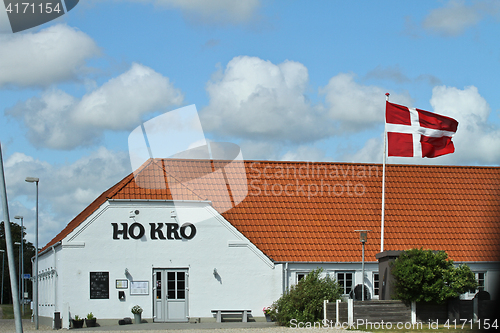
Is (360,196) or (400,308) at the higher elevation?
(360,196)

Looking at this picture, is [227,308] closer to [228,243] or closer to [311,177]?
[228,243]

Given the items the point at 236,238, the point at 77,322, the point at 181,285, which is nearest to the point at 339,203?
the point at 236,238

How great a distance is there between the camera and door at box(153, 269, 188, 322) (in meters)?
23.8

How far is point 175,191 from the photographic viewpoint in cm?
2486

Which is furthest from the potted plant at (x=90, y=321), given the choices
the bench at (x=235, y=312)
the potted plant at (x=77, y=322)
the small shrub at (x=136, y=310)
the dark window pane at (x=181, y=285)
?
the bench at (x=235, y=312)

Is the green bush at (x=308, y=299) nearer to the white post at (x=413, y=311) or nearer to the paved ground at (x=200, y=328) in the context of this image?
the paved ground at (x=200, y=328)

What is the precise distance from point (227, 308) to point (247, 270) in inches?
70.1

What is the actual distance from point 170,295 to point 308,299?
6318 millimetres

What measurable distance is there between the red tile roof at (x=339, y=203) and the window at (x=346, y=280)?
2.23ft

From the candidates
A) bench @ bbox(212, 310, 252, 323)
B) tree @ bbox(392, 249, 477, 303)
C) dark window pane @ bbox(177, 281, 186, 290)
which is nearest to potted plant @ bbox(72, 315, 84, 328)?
dark window pane @ bbox(177, 281, 186, 290)

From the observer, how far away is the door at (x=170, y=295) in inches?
939

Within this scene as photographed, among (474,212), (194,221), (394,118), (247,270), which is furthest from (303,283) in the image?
(474,212)

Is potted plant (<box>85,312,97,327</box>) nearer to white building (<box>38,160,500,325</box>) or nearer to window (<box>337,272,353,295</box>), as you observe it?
white building (<box>38,160,500,325</box>)

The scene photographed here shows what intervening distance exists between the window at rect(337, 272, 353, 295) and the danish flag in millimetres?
6161
